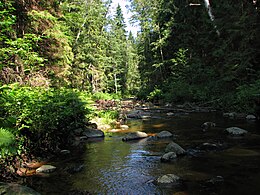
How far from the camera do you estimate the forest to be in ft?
21.7

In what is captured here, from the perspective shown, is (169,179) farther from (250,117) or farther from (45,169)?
(250,117)

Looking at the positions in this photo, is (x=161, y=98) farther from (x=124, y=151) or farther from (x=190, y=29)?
→ (x=124, y=151)

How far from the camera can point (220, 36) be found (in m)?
22.1

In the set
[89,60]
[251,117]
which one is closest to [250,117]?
[251,117]

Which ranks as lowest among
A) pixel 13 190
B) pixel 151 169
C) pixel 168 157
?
pixel 151 169

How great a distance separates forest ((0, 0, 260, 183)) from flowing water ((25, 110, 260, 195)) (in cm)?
116

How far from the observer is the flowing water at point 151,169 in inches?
188

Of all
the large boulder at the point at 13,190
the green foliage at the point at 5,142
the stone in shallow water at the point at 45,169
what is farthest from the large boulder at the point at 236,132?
the green foliage at the point at 5,142

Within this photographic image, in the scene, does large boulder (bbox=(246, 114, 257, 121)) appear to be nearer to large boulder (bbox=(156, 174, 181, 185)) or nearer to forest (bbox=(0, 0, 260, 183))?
forest (bbox=(0, 0, 260, 183))

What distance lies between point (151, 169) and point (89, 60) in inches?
986

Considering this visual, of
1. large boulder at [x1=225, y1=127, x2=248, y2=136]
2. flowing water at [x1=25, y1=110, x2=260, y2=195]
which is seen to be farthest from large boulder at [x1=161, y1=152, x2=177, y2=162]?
large boulder at [x1=225, y1=127, x2=248, y2=136]

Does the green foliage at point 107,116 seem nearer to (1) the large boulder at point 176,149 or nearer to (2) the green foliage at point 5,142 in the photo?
(1) the large boulder at point 176,149

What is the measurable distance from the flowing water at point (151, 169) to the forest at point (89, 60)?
1.16m

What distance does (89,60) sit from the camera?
96.8ft
